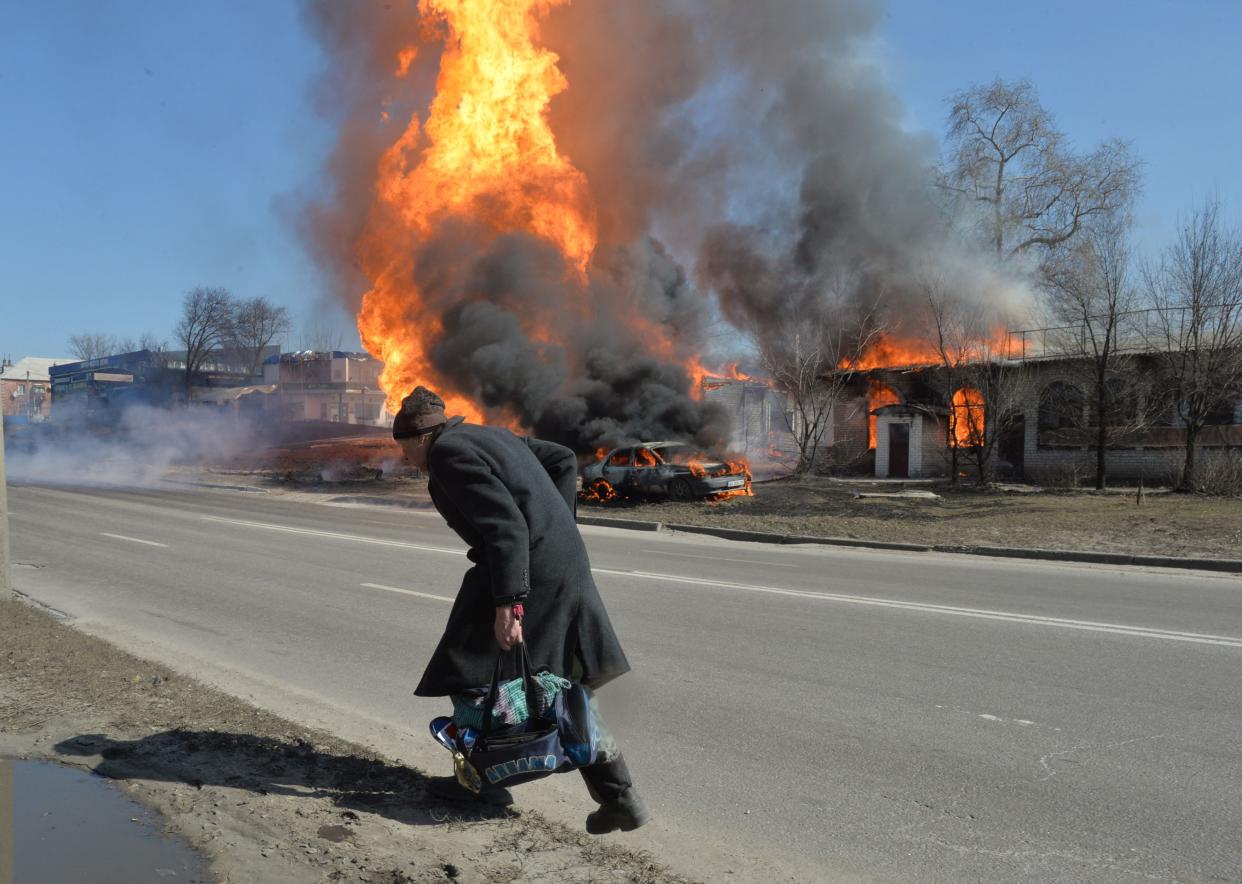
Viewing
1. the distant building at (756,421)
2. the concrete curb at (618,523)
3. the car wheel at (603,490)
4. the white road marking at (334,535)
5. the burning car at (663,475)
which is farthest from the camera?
the distant building at (756,421)

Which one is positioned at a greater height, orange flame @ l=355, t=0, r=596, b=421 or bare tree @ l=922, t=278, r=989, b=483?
orange flame @ l=355, t=0, r=596, b=421

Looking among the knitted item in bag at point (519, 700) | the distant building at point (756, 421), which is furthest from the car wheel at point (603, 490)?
the knitted item in bag at point (519, 700)

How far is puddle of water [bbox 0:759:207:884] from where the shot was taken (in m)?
3.27

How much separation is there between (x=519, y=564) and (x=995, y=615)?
5967 millimetres

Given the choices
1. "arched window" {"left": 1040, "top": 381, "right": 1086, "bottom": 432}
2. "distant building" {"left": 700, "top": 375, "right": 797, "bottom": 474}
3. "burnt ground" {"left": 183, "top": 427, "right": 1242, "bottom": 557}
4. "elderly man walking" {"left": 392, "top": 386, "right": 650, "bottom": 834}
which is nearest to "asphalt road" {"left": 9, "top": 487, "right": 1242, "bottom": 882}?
"elderly man walking" {"left": 392, "top": 386, "right": 650, "bottom": 834}

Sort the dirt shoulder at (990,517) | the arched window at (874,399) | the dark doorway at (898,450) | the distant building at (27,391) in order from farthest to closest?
the distant building at (27,391), the arched window at (874,399), the dark doorway at (898,450), the dirt shoulder at (990,517)

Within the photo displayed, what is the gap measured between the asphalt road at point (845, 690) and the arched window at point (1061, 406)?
578 inches

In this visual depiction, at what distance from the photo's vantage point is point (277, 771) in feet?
13.5

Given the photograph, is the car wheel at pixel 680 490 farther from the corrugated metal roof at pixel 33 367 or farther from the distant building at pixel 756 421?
the corrugated metal roof at pixel 33 367

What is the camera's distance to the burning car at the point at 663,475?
21172 millimetres

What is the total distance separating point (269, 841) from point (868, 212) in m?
33.3

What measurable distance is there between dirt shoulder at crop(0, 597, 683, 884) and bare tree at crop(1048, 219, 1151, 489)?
71.4ft

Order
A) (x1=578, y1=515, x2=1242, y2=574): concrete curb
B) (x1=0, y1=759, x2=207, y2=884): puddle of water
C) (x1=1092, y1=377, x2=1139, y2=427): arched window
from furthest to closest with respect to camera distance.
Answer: (x1=1092, y1=377, x2=1139, y2=427): arched window < (x1=578, y1=515, x2=1242, y2=574): concrete curb < (x1=0, y1=759, x2=207, y2=884): puddle of water

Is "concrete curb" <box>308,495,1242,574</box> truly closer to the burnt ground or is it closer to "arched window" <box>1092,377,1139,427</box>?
the burnt ground
